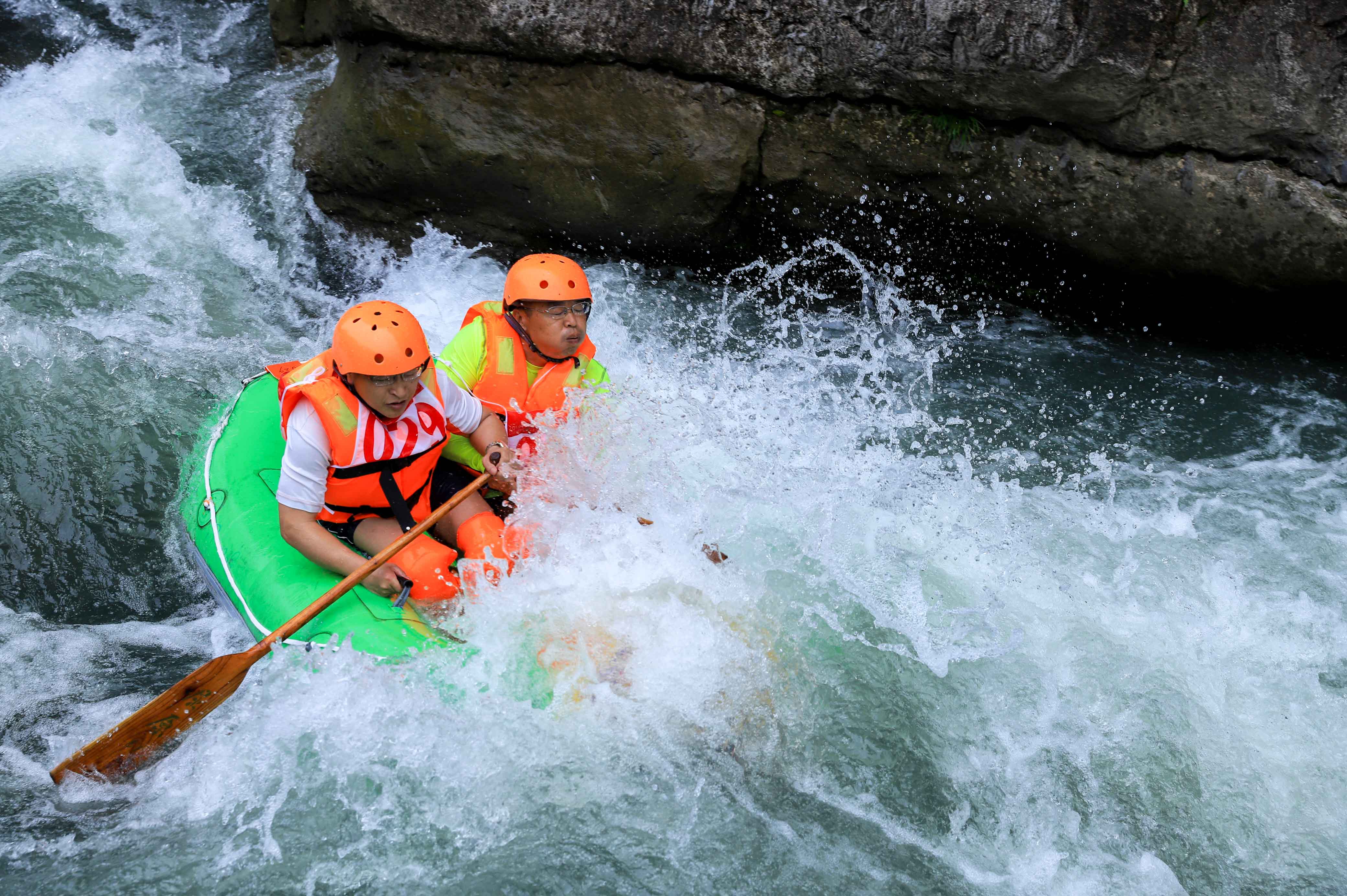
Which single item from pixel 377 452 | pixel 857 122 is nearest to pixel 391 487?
pixel 377 452

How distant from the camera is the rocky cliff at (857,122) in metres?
5.39

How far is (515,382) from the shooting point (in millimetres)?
4441

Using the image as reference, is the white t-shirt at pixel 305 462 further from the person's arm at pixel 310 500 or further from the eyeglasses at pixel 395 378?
the eyeglasses at pixel 395 378

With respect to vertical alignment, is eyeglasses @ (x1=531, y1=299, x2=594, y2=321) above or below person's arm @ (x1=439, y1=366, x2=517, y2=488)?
above

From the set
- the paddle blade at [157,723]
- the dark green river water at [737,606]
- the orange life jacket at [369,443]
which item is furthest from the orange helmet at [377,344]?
the paddle blade at [157,723]

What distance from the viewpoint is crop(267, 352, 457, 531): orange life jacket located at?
3.80 meters

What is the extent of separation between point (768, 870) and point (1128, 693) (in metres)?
1.66

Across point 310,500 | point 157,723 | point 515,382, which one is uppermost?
point 515,382

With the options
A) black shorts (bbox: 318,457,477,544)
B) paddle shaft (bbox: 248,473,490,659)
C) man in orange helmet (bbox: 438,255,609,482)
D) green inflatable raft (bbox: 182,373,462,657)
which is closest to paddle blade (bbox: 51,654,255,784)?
paddle shaft (bbox: 248,473,490,659)

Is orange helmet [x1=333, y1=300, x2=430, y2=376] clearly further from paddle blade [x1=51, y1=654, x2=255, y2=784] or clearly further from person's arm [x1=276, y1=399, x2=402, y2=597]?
paddle blade [x1=51, y1=654, x2=255, y2=784]

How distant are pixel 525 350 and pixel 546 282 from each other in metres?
0.33

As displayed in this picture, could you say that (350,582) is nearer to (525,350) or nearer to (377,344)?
(377,344)

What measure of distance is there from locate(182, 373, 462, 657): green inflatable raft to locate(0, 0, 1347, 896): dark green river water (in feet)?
0.42

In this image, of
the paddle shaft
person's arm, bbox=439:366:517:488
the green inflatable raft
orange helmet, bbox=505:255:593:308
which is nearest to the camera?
the paddle shaft
